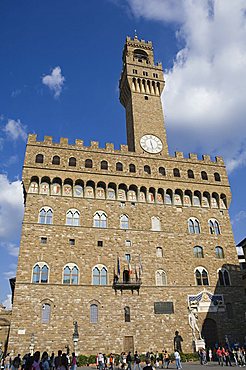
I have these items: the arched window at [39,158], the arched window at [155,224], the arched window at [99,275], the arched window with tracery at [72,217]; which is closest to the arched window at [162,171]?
the arched window at [155,224]

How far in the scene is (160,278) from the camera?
1223 inches

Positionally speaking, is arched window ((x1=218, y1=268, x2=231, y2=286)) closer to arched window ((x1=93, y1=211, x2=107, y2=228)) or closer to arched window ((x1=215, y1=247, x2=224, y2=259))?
arched window ((x1=215, y1=247, x2=224, y2=259))

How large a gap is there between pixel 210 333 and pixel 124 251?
1091 cm

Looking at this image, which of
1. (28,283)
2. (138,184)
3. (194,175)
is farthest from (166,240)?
(28,283)

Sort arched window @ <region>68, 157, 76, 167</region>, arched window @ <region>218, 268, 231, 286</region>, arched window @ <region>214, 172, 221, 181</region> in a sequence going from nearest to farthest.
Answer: arched window @ <region>218, 268, 231, 286</region>, arched window @ <region>68, 157, 76, 167</region>, arched window @ <region>214, 172, 221, 181</region>

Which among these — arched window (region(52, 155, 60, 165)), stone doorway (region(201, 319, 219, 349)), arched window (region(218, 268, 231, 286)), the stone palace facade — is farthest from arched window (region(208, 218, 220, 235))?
arched window (region(52, 155, 60, 165))

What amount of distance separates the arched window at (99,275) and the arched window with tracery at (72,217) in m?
4.64

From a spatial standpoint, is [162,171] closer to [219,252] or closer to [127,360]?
[219,252]

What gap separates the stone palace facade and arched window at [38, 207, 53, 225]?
93mm

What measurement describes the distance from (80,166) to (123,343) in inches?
665

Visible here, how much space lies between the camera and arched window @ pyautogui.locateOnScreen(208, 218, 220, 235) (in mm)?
34950

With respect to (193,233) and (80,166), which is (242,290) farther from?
(80,166)

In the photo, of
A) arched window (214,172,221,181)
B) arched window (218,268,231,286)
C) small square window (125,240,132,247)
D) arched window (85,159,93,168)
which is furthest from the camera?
arched window (214,172,221,181)

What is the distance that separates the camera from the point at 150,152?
122ft
